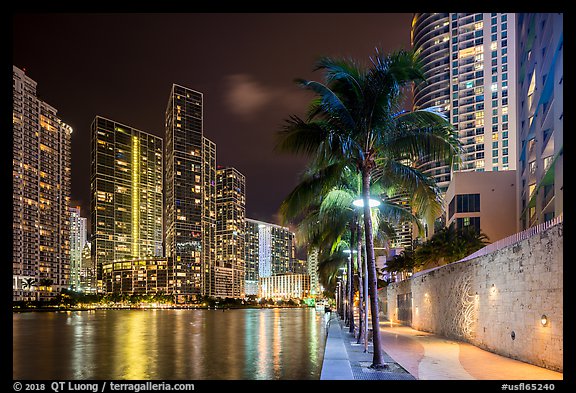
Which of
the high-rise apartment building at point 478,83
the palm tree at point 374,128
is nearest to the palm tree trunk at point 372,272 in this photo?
the palm tree at point 374,128

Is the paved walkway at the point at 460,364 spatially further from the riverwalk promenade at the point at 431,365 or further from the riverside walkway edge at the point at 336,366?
the riverside walkway edge at the point at 336,366

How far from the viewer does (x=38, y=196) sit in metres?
156

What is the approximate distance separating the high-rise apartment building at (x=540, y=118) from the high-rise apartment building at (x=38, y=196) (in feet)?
423

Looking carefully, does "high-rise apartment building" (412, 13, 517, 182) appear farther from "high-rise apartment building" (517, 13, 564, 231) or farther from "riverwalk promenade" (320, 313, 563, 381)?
"riverwalk promenade" (320, 313, 563, 381)

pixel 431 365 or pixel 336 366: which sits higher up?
pixel 336 366

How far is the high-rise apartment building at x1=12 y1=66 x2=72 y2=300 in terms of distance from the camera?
148 meters

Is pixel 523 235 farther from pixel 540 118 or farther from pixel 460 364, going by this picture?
pixel 540 118

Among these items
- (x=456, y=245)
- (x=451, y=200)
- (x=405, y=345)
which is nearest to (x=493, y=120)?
(x=451, y=200)

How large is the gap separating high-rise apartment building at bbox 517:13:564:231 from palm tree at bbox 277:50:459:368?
15.8m

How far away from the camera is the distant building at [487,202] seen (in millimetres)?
58562

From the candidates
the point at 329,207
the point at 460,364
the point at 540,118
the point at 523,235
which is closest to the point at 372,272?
the point at 460,364

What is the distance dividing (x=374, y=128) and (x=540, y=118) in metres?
31.6

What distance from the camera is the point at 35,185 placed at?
15450 cm
